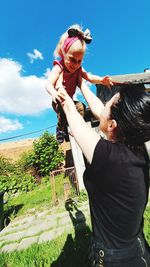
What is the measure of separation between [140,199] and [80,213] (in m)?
6.02

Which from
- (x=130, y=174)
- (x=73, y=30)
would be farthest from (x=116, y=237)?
(x=73, y=30)

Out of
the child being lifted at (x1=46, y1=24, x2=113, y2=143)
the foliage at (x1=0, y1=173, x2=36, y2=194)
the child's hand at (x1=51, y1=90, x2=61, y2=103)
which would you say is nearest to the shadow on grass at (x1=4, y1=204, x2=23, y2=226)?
the foliage at (x1=0, y1=173, x2=36, y2=194)

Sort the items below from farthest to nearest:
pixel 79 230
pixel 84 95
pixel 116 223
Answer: pixel 79 230, pixel 84 95, pixel 116 223

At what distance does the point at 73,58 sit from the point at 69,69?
15 cm

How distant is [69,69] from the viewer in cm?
209

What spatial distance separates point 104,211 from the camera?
4.99ft

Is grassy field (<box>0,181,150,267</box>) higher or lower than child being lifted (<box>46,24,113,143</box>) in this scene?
lower

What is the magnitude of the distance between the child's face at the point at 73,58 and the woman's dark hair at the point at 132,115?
570mm

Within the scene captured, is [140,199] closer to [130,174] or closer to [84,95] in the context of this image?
[130,174]

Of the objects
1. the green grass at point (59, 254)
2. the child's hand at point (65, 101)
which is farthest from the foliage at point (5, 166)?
the child's hand at point (65, 101)

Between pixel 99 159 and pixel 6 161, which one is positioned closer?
pixel 99 159

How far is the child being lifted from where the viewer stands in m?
1.90

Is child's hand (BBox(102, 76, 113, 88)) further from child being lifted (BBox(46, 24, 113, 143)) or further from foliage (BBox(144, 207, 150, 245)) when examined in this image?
foliage (BBox(144, 207, 150, 245))

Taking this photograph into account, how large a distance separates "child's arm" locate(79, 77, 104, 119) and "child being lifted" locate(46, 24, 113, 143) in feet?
0.19
